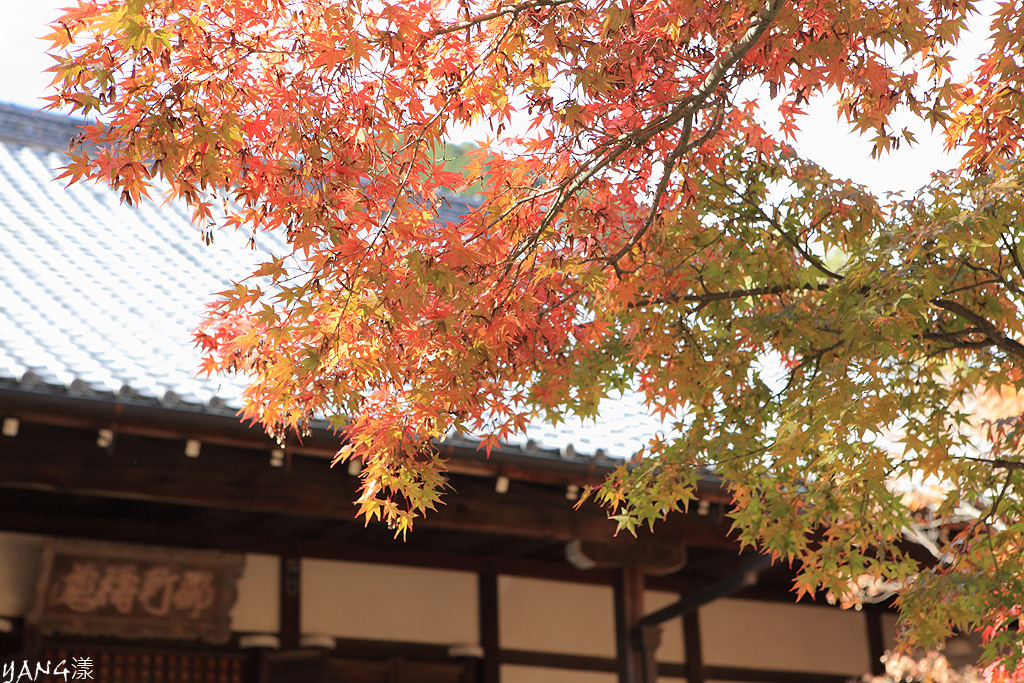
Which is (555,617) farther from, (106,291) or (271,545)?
(106,291)

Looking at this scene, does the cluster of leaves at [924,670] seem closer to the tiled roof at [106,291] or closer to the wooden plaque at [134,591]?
the tiled roof at [106,291]

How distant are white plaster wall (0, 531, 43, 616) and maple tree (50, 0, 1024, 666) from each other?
93.9 inches

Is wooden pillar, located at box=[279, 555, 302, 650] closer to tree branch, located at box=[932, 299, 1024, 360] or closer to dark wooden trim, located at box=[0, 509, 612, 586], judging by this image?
dark wooden trim, located at box=[0, 509, 612, 586]

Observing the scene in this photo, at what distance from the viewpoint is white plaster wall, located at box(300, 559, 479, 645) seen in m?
6.18

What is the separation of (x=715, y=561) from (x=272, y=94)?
17.2 ft

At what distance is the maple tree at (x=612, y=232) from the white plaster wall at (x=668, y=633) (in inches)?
140

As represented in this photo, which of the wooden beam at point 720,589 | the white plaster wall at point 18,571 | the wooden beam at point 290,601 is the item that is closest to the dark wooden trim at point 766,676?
the wooden beam at point 720,589

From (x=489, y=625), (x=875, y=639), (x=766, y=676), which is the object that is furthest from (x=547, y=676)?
Result: (x=875, y=639)

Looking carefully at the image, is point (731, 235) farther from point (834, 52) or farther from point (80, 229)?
point (80, 229)

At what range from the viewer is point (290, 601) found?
6.06 meters

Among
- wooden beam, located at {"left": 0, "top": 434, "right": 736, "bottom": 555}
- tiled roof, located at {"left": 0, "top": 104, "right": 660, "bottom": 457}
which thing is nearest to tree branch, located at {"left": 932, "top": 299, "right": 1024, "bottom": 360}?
tiled roof, located at {"left": 0, "top": 104, "right": 660, "bottom": 457}

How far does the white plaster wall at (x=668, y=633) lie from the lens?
7293 millimetres

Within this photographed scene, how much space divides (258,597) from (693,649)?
320 centimetres

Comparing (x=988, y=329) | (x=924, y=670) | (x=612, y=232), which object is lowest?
(x=924, y=670)
